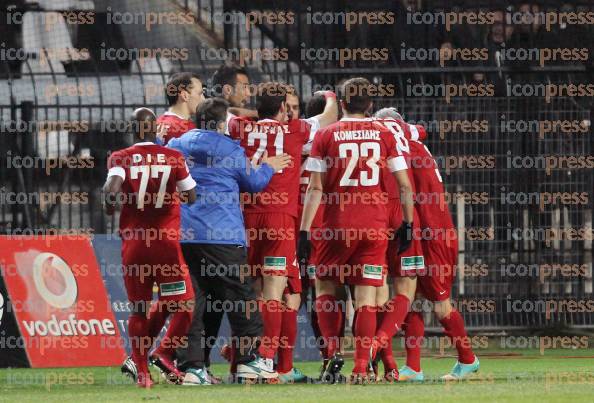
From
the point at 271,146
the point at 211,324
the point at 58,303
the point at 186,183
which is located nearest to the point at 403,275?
the point at 271,146

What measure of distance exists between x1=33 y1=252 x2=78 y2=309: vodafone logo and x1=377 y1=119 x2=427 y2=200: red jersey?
354cm

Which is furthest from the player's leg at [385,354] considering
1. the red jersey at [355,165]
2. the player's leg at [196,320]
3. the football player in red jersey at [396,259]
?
the player's leg at [196,320]

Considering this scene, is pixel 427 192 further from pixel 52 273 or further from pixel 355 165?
pixel 52 273

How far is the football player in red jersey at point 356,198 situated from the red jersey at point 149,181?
Result: 3.24ft

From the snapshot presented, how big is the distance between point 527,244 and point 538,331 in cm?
100

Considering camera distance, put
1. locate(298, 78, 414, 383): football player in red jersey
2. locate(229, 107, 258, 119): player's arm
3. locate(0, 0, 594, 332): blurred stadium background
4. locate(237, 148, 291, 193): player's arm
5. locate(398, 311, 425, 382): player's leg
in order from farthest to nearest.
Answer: locate(0, 0, 594, 332): blurred stadium background < locate(229, 107, 258, 119): player's arm < locate(398, 311, 425, 382): player's leg < locate(237, 148, 291, 193): player's arm < locate(298, 78, 414, 383): football player in red jersey

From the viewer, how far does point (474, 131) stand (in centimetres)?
1714

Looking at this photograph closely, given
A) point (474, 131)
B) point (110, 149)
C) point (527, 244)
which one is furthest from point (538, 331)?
point (110, 149)

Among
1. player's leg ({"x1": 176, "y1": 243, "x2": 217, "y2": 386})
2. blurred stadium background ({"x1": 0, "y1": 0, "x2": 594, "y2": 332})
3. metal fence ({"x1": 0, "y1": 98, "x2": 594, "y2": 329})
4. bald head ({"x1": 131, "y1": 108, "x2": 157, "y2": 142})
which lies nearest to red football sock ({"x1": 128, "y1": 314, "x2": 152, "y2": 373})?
player's leg ({"x1": 176, "y1": 243, "x2": 217, "y2": 386})

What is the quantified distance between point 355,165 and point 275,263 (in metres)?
1.07

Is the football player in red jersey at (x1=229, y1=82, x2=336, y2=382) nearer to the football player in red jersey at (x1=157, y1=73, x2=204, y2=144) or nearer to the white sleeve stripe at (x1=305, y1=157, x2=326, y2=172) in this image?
the football player in red jersey at (x1=157, y1=73, x2=204, y2=144)

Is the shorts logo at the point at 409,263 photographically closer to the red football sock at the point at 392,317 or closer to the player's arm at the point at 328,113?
the red football sock at the point at 392,317

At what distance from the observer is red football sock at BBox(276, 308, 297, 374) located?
38.2 feet

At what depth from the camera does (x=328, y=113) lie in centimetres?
1238
